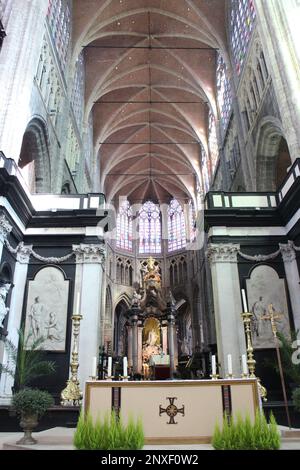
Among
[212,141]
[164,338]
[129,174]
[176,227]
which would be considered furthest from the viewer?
[176,227]

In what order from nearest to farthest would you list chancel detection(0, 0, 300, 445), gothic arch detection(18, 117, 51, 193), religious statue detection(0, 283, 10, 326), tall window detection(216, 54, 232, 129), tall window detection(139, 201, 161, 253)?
1. chancel detection(0, 0, 300, 445)
2. religious statue detection(0, 283, 10, 326)
3. gothic arch detection(18, 117, 51, 193)
4. tall window detection(216, 54, 232, 129)
5. tall window detection(139, 201, 161, 253)

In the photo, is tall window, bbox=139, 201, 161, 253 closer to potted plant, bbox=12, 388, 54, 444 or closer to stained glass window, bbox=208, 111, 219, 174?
stained glass window, bbox=208, 111, 219, 174

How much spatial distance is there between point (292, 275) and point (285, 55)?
7.71 meters

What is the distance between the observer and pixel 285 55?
13.5 metres

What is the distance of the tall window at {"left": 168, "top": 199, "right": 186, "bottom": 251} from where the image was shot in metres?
40.3

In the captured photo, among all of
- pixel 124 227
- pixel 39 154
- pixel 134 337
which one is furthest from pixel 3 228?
pixel 124 227

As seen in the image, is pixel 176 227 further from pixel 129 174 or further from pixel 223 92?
pixel 223 92

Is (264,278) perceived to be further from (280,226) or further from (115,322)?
(115,322)

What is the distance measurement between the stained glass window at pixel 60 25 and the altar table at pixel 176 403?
59.5ft

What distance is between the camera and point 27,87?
43.0 feet

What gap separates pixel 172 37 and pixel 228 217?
1804cm

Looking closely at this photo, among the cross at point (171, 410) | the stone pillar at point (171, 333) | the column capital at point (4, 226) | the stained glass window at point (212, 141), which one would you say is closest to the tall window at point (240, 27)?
the stained glass window at point (212, 141)

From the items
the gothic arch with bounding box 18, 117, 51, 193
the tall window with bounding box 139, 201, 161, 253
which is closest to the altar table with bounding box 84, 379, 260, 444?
the gothic arch with bounding box 18, 117, 51, 193

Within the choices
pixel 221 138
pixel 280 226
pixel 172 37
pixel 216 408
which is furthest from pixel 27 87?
pixel 172 37
